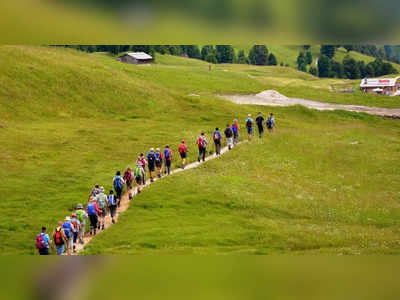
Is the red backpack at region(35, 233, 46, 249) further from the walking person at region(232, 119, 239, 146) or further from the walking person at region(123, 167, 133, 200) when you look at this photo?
the walking person at region(232, 119, 239, 146)

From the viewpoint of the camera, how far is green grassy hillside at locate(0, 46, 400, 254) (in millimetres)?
43197

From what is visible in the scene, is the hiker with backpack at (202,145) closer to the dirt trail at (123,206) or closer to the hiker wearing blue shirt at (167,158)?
the dirt trail at (123,206)

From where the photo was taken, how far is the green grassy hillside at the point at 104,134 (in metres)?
43.2

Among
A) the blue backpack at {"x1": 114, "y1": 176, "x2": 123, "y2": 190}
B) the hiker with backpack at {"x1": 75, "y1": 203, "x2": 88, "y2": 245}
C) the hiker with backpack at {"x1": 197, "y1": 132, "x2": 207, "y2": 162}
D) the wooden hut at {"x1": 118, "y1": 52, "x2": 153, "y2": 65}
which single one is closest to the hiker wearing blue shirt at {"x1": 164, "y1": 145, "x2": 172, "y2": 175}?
the hiker with backpack at {"x1": 197, "y1": 132, "x2": 207, "y2": 162}

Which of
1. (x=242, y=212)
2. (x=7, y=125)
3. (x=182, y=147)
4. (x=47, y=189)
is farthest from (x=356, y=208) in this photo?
(x=7, y=125)

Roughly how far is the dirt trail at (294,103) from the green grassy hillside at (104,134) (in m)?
4.81

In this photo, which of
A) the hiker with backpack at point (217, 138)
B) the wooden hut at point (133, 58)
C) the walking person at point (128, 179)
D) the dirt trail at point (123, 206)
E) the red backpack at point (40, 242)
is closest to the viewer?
the red backpack at point (40, 242)

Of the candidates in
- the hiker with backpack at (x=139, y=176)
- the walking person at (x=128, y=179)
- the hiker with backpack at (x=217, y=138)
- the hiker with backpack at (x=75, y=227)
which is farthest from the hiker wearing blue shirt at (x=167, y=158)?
the hiker with backpack at (x=75, y=227)

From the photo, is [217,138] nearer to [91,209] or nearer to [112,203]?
[112,203]

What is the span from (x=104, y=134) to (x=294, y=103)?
52455 mm

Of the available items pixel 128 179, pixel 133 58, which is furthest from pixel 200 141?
pixel 133 58

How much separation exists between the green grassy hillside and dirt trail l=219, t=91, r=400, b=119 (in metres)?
4.81
